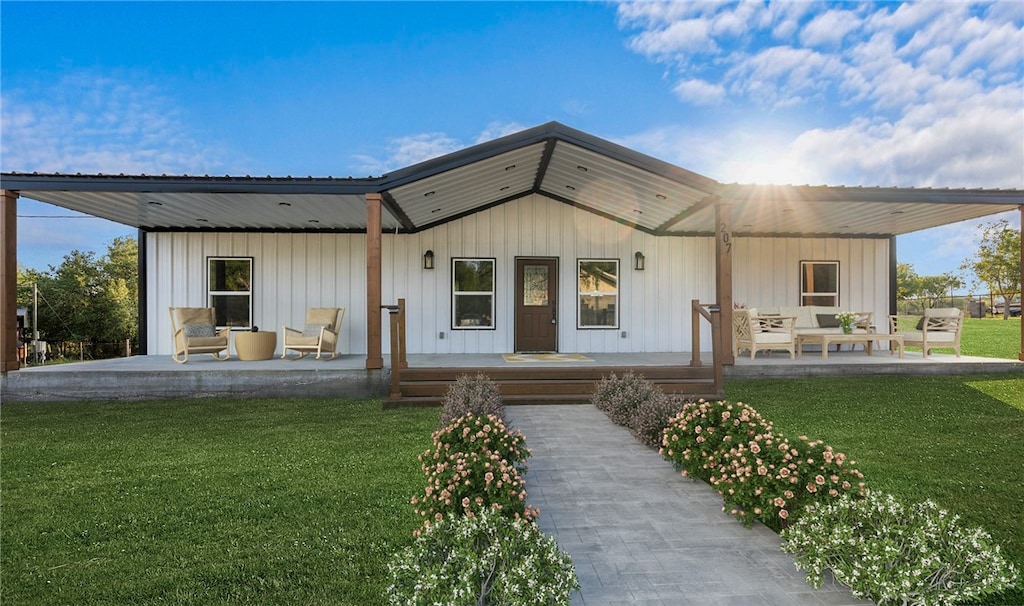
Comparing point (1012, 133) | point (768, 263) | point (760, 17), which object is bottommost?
point (768, 263)

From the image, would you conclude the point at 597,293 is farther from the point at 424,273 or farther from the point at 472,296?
the point at 424,273

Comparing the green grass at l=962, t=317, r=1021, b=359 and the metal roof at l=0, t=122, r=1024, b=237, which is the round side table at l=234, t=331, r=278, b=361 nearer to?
the metal roof at l=0, t=122, r=1024, b=237

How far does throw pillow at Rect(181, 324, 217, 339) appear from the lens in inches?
323

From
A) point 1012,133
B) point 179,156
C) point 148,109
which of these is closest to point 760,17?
point 1012,133

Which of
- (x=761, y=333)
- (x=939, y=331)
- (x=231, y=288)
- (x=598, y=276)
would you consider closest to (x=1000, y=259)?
(x=939, y=331)

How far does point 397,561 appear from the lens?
2.02m

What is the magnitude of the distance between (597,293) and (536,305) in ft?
3.77

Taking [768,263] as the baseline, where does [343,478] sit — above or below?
below

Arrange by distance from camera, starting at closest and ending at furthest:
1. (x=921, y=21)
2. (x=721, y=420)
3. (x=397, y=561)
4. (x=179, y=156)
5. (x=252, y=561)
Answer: (x=397, y=561)
(x=252, y=561)
(x=721, y=420)
(x=921, y=21)
(x=179, y=156)

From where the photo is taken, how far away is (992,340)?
1309cm

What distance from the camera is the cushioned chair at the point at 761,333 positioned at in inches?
333

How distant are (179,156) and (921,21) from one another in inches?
1130

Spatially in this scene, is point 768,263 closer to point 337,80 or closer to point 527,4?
point 527,4

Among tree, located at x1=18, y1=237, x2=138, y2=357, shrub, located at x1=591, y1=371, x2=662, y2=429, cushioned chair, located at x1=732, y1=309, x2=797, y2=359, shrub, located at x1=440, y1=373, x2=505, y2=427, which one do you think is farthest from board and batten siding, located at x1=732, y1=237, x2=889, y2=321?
tree, located at x1=18, y1=237, x2=138, y2=357
